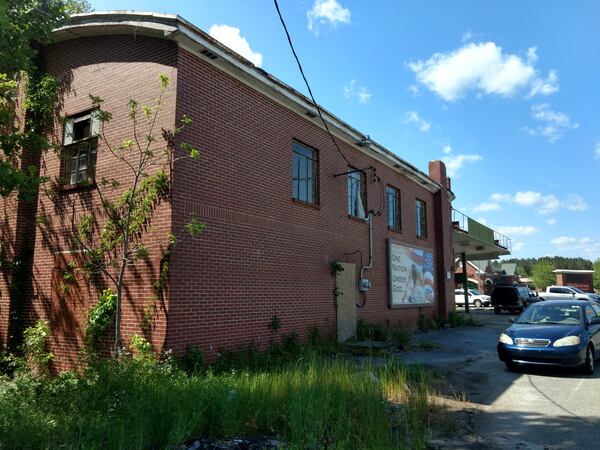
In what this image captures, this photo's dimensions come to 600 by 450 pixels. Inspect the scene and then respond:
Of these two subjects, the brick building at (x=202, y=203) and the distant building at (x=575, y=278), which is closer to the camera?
the brick building at (x=202, y=203)

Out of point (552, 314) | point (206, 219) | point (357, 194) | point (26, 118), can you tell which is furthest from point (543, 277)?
point (26, 118)

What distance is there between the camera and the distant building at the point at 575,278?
8463cm

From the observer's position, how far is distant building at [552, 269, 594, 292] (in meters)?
84.6

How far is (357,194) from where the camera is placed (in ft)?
51.8

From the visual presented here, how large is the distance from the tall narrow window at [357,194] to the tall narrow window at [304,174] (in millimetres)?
1892

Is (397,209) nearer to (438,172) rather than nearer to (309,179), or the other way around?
(438,172)

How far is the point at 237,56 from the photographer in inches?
409

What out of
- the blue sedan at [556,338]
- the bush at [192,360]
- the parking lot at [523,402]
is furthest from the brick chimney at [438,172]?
the bush at [192,360]

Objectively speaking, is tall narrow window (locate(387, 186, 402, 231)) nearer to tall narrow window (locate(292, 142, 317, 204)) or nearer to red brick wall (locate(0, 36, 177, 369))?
tall narrow window (locate(292, 142, 317, 204))

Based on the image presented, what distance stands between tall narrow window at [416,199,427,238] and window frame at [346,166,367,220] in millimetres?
5668

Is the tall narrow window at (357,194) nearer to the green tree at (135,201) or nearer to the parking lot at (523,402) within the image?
the parking lot at (523,402)

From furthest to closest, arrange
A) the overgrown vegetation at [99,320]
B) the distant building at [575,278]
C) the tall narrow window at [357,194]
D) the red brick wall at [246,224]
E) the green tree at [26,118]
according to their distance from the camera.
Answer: the distant building at [575,278]
the tall narrow window at [357,194]
the red brick wall at [246,224]
the overgrown vegetation at [99,320]
the green tree at [26,118]

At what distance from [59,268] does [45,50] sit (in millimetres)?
5410

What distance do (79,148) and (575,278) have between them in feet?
306
